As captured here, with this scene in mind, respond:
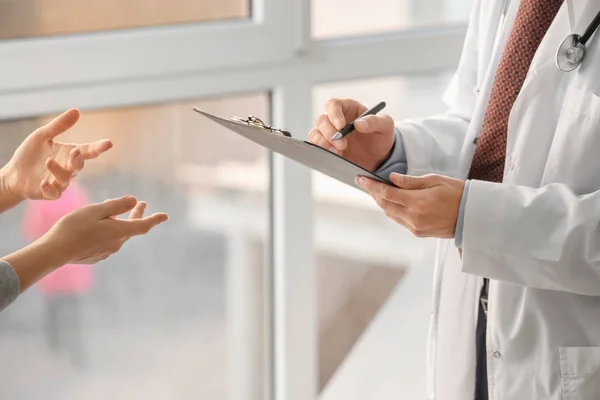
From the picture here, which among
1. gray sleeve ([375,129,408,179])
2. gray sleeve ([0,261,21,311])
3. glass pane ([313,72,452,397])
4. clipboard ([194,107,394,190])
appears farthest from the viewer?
glass pane ([313,72,452,397])

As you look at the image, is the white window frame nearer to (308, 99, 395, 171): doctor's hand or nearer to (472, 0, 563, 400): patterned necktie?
(308, 99, 395, 171): doctor's hand

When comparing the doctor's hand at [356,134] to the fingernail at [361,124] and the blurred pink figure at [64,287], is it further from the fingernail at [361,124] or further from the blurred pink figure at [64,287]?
the blurred pink figure at [64,287]

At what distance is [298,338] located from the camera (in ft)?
6.20

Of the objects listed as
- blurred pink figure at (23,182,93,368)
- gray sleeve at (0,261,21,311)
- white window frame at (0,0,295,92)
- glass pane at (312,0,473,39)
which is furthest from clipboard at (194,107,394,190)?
glass pane at (312,0,473,39)

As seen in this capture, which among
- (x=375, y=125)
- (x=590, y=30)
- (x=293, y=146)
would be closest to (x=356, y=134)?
(x=375, y=125)

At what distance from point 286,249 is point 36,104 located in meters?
0.64

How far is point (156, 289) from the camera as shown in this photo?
180 cm

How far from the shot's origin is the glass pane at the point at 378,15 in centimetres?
187

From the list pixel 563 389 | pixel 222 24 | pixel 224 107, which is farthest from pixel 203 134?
pixel 563 389

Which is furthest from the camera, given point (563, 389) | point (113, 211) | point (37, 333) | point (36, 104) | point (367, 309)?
point (367, 309)

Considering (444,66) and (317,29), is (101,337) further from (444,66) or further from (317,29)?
(444,66)

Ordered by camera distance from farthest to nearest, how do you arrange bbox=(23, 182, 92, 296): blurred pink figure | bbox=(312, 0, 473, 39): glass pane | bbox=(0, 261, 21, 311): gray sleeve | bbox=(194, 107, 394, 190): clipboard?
bbox=(312, 0, 473, 39): glass pane
bbox=(23, 182, 92, 296): blurred pink figure
bbox=(194, 107, 394, 190): clipboard
bbox=(0, 261, 21, 311): gray sleeve

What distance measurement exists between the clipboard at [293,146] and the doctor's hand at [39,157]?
18cm

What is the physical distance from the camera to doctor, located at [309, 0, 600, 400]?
3.69ft
